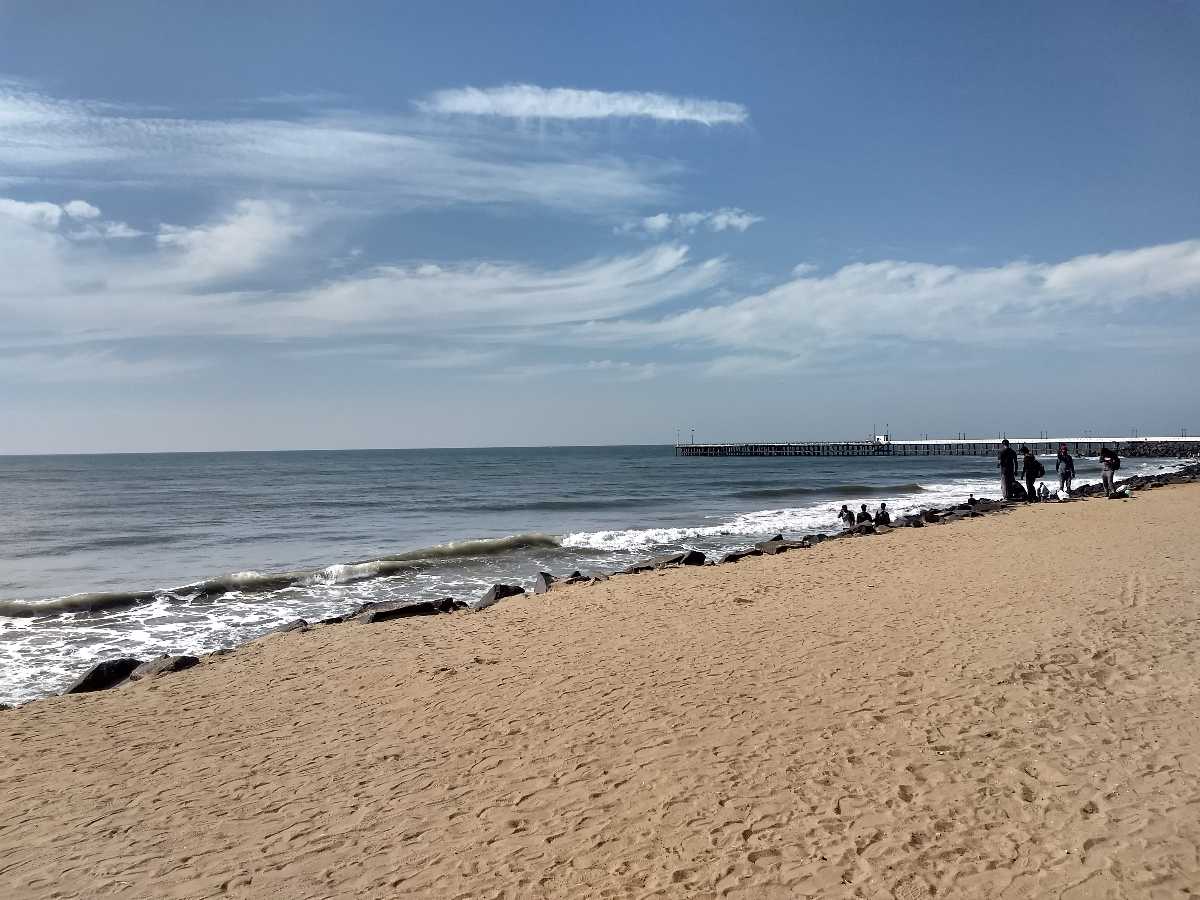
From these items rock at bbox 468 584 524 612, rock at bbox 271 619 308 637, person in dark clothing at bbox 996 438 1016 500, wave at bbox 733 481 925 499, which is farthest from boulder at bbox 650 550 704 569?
wave at bbox 733 481 925 499

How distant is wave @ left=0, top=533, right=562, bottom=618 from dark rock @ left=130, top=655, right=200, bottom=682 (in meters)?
5.82

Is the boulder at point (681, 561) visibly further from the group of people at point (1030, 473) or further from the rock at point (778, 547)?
the group of people at point (1030, 473)

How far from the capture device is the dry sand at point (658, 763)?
4.15m

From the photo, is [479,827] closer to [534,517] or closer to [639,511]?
[534,517]

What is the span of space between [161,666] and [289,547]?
13.4 m

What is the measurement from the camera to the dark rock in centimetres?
884

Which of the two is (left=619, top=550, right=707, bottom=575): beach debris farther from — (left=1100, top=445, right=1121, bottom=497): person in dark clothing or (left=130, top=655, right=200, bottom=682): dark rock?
(left=1100, top=445, right=1121, bottom=497): person in dark clothing

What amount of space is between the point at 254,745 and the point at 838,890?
4.86 metres

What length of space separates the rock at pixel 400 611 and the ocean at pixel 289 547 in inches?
74.6

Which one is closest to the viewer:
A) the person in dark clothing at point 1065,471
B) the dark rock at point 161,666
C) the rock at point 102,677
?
the rock at point 102,677

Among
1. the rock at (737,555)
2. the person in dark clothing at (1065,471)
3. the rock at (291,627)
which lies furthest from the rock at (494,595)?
the person in dark clothing at (1065,471)

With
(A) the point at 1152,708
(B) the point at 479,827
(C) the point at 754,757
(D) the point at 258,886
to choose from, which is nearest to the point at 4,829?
(D) the point at 258,886

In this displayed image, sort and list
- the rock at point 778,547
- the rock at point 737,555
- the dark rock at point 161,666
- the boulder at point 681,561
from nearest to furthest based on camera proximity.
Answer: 1. the dark rock at point 161,666
2. the boulder at point 681,561
3. the rock at point 737,555
4. the rock at point 778,547

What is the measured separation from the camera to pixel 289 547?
21922 mm
